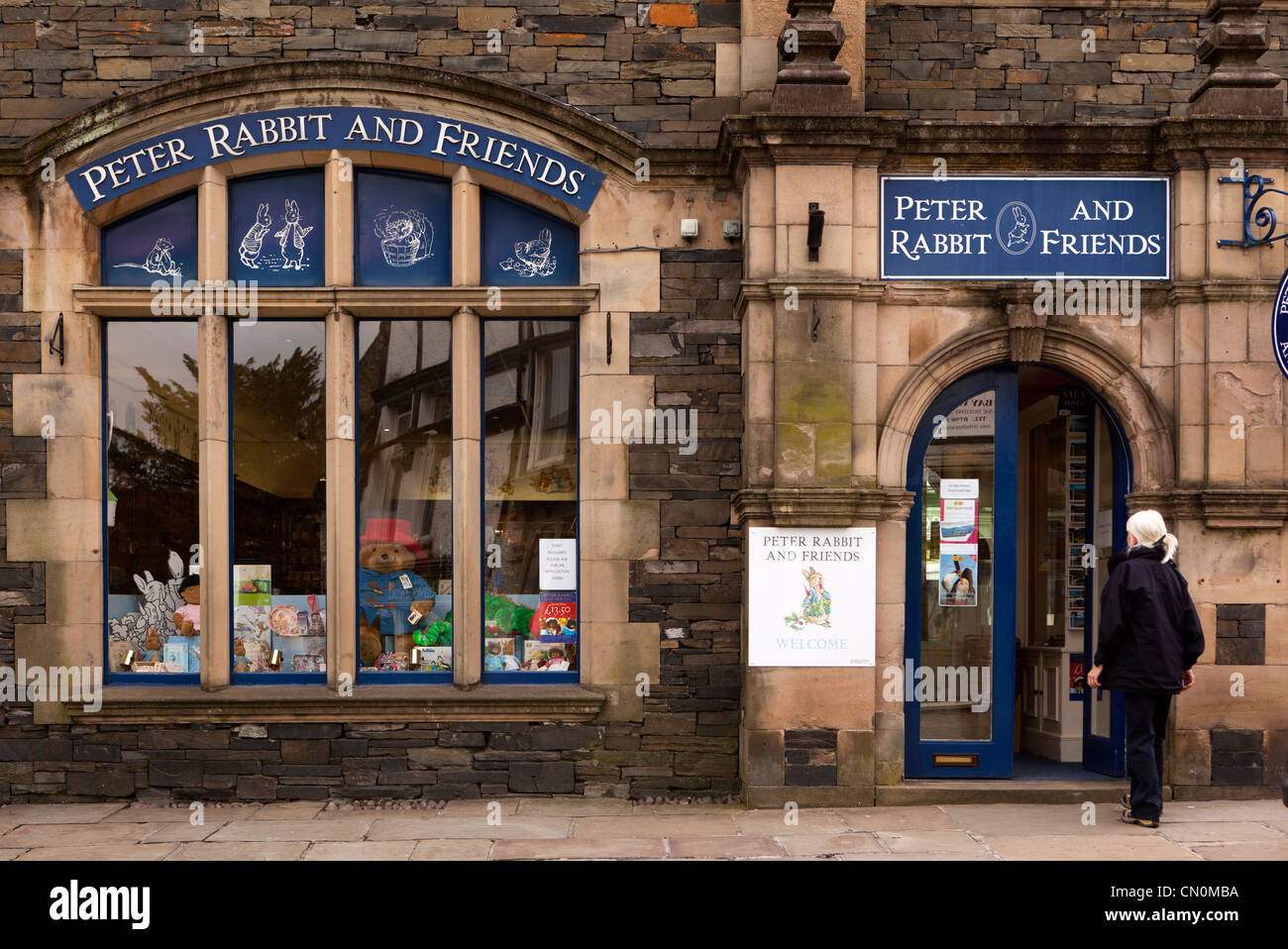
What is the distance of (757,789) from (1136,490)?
11.2 feet

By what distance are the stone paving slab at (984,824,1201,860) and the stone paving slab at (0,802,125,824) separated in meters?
5.92

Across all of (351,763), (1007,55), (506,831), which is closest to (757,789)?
(506,831)

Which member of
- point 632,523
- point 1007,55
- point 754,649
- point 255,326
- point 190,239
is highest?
point 1007,55

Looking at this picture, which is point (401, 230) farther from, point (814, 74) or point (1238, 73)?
point (1238, 73)

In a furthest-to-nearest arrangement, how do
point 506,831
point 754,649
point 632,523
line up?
1. point 632,523
2. point 754,649
3. point 506,831

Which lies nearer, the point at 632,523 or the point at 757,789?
the point at 757,789

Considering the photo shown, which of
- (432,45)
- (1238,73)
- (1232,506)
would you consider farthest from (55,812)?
(1238,73)

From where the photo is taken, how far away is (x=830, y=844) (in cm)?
661

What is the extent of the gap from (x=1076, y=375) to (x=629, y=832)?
444 cm

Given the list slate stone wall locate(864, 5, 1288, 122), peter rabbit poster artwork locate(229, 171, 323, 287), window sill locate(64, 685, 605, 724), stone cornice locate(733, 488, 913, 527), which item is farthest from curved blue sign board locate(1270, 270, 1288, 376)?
peter rabbit poster artwork locate(229, 171, 323, 287)

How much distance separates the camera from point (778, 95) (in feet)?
25.2

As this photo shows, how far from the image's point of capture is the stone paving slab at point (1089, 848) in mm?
6234

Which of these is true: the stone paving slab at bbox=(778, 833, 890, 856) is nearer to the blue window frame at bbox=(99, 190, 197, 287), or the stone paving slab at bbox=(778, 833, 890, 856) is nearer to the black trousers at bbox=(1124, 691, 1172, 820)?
the black trousers at bbox=(1124, 691, 1172, 820)

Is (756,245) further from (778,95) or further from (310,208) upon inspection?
(310,208)
